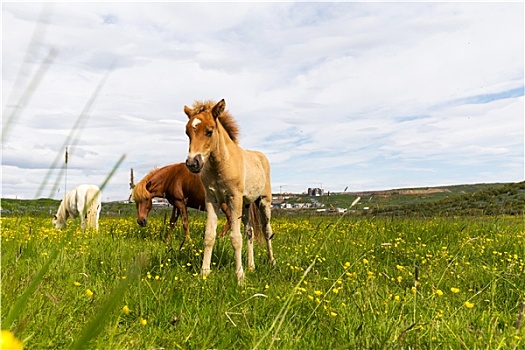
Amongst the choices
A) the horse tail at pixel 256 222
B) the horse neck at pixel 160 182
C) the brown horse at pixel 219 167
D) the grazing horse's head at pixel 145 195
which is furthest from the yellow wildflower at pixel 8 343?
the horse neck at pixel 160 182

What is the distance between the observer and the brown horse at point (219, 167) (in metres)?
6.31

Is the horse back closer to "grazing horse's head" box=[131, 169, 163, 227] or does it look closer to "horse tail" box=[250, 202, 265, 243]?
"horse tail" box=[250, 202, 265, 243]

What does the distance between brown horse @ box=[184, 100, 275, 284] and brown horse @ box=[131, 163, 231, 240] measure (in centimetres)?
487

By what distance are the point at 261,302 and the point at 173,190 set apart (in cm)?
849

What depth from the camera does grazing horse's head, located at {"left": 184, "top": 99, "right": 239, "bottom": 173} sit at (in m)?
6.16

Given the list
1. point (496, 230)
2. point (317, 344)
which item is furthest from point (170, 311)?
point (496, 230)

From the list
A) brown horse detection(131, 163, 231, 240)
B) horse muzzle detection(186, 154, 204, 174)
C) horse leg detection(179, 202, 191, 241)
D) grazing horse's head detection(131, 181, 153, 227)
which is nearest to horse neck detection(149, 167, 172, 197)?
brown horse detection(131, 163, 231, 240)

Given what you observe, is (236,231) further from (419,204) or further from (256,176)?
(419,204)

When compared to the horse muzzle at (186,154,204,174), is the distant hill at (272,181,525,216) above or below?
below

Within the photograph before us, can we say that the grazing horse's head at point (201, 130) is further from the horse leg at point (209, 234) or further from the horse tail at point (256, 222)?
the horse tail at point (256, 222)

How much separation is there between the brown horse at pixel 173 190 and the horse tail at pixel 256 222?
2804 mm

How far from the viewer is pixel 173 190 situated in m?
12.5

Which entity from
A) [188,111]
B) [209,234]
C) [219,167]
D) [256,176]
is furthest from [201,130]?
[256,176]

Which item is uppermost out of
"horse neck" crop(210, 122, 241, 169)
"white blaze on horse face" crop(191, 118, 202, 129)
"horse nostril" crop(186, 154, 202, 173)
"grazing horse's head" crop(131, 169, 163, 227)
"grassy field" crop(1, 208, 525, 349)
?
"white blaze on horse face" crop(191, 118, 202, 129)
